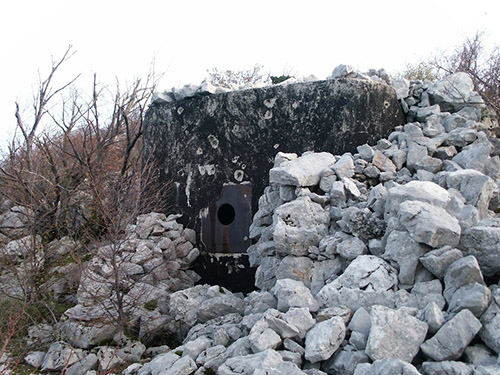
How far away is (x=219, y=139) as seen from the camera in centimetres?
570

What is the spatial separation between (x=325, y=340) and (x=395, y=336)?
1.24 ft

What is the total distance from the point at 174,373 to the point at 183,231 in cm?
305

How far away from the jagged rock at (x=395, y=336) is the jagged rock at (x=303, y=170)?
164cm

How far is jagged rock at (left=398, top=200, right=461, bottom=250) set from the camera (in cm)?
288

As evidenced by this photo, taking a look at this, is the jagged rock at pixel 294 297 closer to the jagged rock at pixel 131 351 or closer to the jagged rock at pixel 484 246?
the jagged rock at pixel 484 246

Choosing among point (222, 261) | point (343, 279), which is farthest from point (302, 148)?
point (343, 279)

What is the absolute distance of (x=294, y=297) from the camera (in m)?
3.01

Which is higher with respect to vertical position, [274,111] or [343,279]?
[274,111]

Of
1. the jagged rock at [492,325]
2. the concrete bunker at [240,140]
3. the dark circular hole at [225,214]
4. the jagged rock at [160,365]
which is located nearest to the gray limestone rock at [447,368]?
the jagged rock at [492,325]

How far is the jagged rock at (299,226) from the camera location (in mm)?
3654

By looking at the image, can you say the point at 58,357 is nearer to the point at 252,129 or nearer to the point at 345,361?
the point at 345,361

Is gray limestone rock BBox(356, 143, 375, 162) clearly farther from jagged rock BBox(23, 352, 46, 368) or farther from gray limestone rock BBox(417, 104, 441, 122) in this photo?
jagged rock BBox(23, 352, 46, 368)

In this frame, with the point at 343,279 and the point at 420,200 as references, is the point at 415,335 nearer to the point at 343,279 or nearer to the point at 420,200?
the point at 343,279

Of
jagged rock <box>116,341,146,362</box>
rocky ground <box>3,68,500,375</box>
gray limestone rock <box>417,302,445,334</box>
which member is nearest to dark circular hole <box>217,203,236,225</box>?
rocky ground <box>3,68,500,375</box>
